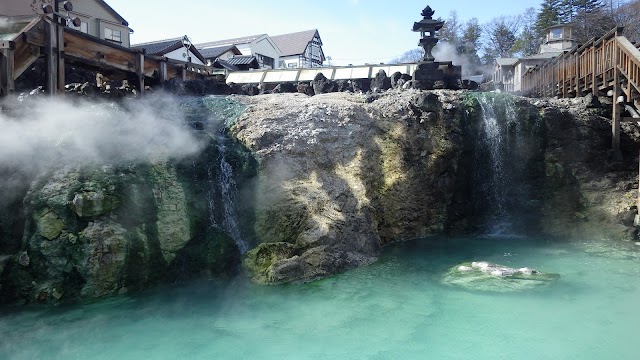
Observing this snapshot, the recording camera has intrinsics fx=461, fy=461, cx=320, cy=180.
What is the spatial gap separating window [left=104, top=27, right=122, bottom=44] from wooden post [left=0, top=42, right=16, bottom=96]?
18692mm

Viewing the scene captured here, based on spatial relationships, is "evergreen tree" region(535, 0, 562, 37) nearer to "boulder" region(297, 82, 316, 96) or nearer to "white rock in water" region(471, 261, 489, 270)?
"boulder" region(297, 82, 316, 96)

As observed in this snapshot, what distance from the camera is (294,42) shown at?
46.1m

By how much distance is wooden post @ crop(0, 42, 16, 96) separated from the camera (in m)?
9.01

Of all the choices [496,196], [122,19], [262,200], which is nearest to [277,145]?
[262,200]

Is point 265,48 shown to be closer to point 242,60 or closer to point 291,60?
point 291,60

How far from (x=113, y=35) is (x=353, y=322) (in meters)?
25.8

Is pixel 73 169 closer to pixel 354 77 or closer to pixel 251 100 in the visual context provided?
pixel 251 100

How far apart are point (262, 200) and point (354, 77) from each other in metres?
10.9

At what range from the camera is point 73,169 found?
27.8 feet

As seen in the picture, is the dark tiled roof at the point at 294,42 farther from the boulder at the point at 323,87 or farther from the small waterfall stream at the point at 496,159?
the small waterfall stream at the point at 496,159

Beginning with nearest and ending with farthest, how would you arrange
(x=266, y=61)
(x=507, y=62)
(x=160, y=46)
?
1. (x=160, y=46)
2. (x=507, y=62)
3. (x=266, y=61)

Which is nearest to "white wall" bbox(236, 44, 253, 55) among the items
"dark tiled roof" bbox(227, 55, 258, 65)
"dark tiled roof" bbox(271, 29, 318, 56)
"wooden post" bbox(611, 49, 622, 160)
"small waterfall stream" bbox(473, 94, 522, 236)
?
"dark tiled roof" bbox(227, 55, 258, 65)

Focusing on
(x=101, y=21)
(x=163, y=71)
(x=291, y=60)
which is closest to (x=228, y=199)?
(x=163, y=71)

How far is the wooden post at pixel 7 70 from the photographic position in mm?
9008
